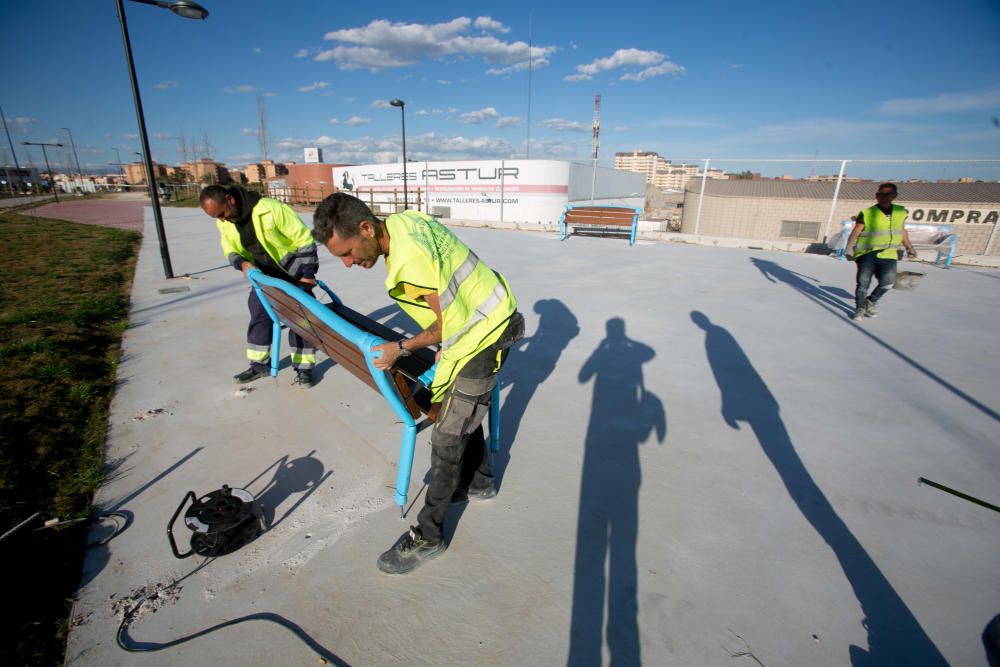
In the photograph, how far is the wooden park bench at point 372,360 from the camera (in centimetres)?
195

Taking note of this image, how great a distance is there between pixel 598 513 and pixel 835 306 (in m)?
5.86

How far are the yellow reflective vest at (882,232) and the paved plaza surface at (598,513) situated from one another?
1.16m

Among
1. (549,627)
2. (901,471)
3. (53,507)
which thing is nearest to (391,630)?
(549,627)

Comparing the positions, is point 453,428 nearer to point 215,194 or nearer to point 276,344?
point 276,344

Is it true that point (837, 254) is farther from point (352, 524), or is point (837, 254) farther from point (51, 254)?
point (51, 254)

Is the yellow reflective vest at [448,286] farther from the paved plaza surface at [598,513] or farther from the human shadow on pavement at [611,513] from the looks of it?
the human shadow on pavement at [611,513]

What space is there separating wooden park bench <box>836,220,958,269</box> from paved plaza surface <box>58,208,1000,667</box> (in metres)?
5.70

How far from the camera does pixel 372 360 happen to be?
1.85m

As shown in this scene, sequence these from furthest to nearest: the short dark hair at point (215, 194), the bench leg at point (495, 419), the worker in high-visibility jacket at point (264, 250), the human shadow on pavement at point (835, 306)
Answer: the human shadow on pavement at point (835, 306) < the worker in high-visibility jacket at point (264, 250) < the short dark hair at point (215, 194) < the bench leg at point (495, 419)

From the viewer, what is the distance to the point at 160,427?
9.78ft

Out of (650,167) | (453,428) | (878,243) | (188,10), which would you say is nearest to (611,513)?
(453,428)

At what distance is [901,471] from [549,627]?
2.47 meters

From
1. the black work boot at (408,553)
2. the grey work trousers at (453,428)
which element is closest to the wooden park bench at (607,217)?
the grey work trousers at (453,428)

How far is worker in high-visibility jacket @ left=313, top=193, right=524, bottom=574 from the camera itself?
70.2 inches
